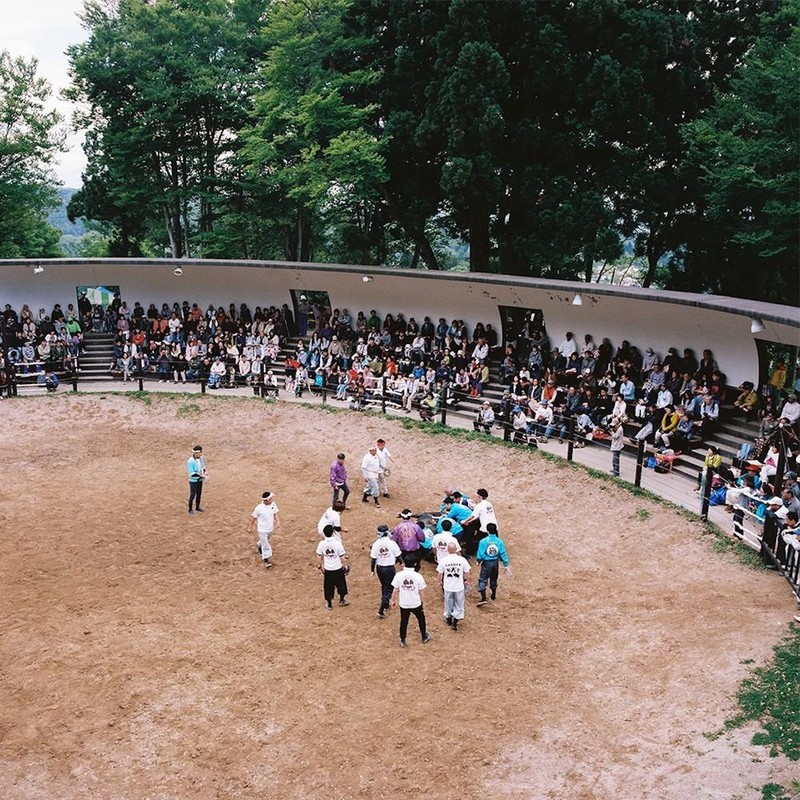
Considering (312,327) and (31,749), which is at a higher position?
(312,327)

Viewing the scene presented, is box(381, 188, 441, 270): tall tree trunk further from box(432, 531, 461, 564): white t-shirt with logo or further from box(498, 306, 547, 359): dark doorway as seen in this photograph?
box(432, 531, 461, 564): white t-shirt with logo

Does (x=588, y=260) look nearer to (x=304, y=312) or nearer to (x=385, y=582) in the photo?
(x=304, y=312)

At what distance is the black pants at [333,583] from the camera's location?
11648 mm

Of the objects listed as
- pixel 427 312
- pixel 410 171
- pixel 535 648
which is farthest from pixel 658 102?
pixel 535 648

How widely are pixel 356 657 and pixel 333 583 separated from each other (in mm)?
1500

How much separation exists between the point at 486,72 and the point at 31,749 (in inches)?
951

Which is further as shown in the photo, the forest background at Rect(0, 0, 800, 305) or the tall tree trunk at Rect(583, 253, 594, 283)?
the tall tree trunk at Rect(583, 253, 594, 283)

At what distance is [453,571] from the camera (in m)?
11.0

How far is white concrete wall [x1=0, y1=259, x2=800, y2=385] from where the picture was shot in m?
19.0

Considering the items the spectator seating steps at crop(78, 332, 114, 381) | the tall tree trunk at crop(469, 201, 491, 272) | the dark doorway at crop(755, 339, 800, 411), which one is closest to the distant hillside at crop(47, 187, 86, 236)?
the spectator seating steps at crop(78, 332, 114, 381)

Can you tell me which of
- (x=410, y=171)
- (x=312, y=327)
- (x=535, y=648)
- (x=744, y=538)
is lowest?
(x=535, y=648)

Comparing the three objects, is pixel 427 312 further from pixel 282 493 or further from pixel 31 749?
pixel 31 749

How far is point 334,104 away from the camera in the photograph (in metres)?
28.4

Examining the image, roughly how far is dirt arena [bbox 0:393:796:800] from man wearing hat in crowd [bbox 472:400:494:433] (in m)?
3.33
